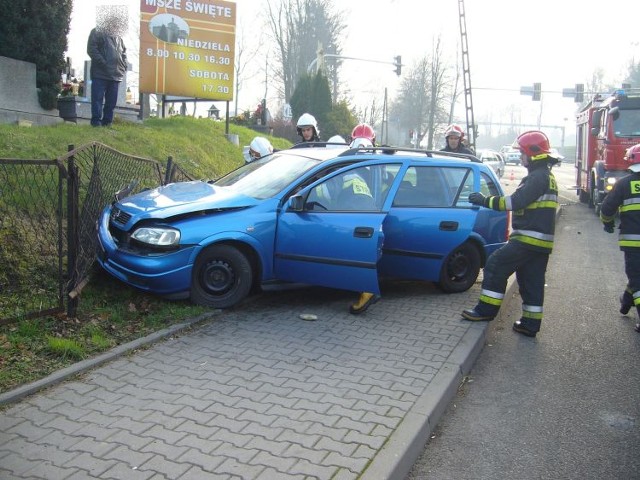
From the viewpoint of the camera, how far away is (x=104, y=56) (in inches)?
432

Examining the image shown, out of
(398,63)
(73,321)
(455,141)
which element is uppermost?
(398,63)

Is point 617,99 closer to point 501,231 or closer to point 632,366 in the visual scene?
point 501,231

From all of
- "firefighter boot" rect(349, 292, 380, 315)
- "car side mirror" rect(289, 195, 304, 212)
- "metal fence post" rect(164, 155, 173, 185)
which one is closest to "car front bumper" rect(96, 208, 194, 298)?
"car side mirror" rect(289, 195, 304, 212)

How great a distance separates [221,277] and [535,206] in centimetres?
308

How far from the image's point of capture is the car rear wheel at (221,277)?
6.08m

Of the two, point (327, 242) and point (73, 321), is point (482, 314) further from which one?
point (73, 321)

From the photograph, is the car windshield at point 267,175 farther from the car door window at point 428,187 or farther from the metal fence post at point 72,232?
the metal fence post at point 72,232

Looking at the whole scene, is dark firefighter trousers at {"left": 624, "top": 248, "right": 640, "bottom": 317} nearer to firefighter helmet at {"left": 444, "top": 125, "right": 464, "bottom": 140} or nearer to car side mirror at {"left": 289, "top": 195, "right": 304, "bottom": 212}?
car side mirror at {"left": 289, "top": 195, "right": 304, "bottom": 212}

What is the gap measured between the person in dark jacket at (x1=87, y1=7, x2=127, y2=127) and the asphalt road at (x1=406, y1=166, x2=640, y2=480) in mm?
7600

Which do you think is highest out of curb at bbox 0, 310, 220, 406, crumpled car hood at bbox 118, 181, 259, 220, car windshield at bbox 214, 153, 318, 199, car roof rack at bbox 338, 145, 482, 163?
car roof rack at bbox 338, 145, 482, 163

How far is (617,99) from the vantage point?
52.1ft

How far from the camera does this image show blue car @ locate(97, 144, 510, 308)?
5.93 m

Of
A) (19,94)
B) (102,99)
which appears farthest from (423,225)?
(19,94)

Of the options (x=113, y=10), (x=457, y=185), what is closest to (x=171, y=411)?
(x=457, y=185)
